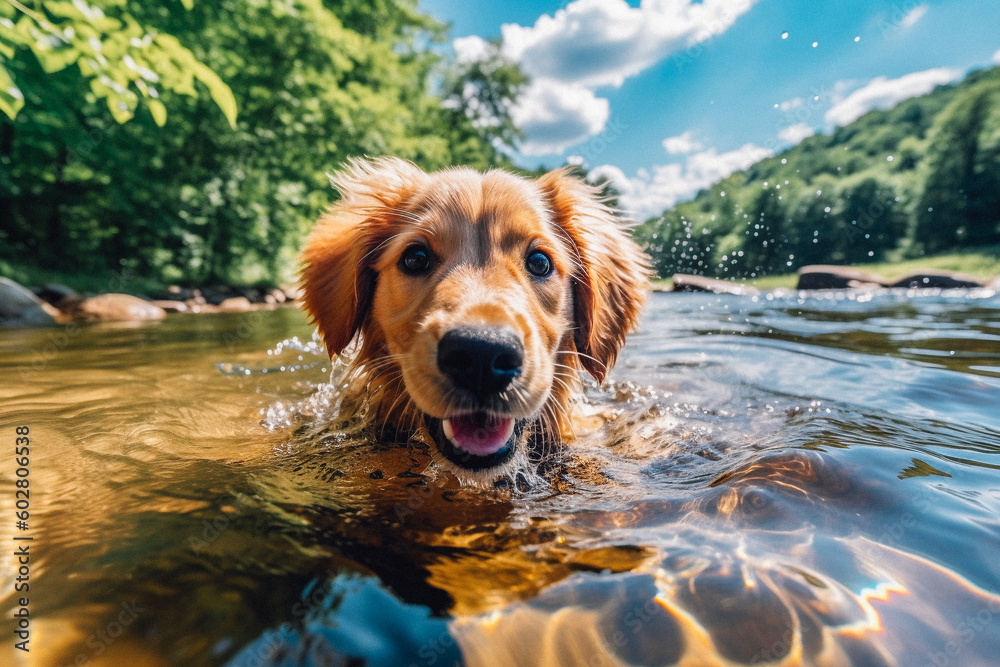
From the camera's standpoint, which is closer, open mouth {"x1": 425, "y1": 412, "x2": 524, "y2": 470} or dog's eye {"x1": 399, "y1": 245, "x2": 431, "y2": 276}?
open mouth {"x1": 425, "y1": 412, "x2": 524, "y2": 470}

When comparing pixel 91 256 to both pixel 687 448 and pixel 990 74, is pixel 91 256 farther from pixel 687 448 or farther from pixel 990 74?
pixel 990 74

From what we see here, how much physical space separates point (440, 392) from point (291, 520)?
740mm

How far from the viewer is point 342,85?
65.6 ft

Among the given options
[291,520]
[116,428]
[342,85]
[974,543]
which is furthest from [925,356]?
[342,85]

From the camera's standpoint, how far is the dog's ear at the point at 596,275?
11.8ft

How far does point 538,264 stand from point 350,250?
129 centimetres

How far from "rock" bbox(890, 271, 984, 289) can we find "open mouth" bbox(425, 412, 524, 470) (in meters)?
22.3

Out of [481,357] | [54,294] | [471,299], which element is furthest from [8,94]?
[54,294]

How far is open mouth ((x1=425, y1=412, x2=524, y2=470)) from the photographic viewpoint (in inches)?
96.0

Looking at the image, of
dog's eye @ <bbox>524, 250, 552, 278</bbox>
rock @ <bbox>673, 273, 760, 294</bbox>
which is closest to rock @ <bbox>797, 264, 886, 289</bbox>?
rock @ <bbox>673, 273, 760, 294</bbox>

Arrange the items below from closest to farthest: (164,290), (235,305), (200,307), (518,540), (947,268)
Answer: (518,540) → (200,307) → (235,305) → (164,290) → (947,268)

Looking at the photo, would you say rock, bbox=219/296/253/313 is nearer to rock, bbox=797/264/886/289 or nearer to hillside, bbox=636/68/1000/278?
rock, bbox=797/264/886/289

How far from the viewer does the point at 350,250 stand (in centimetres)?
351

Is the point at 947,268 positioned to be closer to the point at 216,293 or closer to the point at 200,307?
the point at 216,293
